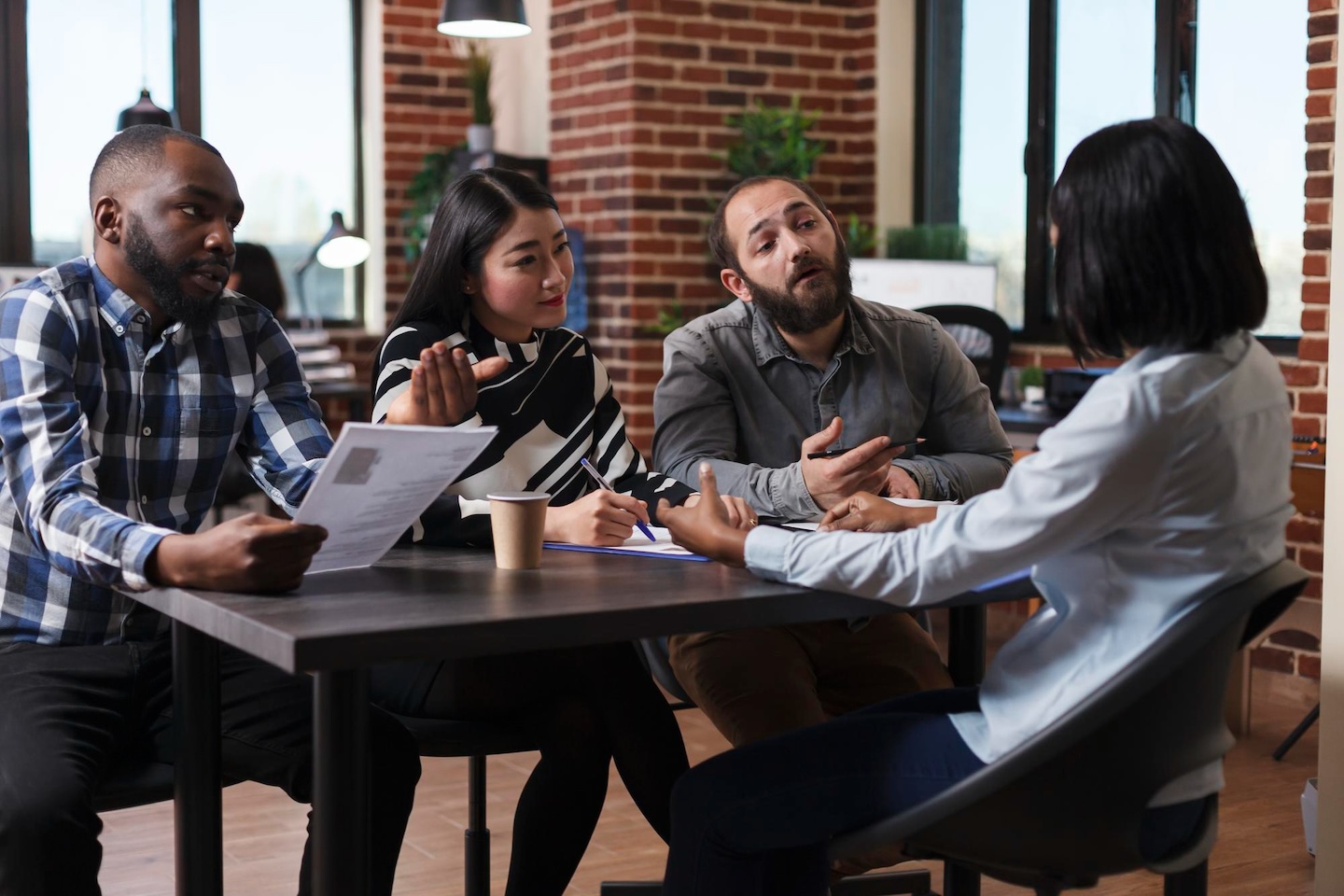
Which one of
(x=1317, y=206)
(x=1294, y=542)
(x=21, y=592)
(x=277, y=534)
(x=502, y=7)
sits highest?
(x=502, y=7)

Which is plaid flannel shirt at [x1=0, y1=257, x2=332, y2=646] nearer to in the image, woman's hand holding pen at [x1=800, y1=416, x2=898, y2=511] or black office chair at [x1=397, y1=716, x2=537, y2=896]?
black office chair at [x1=397, y1=716, x2=537, y2=896]

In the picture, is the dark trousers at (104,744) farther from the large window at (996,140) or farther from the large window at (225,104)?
the large window at (225,104)

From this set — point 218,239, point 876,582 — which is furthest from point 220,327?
point 876,582

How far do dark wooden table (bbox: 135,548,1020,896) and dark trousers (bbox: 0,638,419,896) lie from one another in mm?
127

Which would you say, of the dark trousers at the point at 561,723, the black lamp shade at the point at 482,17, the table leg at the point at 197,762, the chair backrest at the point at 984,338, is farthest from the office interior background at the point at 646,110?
the table leg at the point at 197,762

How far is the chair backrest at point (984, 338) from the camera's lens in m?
4.11

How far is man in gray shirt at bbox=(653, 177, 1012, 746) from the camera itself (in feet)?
7.39

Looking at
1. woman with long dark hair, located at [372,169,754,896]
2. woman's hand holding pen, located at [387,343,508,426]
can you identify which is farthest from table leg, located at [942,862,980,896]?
woman's hand holding pen, located at [387,343,508,426]

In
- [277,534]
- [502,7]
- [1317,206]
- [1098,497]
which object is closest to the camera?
[1098,497]

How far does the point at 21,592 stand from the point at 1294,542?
325 cm

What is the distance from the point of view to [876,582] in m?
1.52

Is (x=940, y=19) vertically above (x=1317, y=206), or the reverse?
(x=940, y=19)

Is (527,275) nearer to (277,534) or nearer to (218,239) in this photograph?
(218,239)

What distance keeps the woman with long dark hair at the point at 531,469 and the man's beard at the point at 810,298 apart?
12.8 inches
